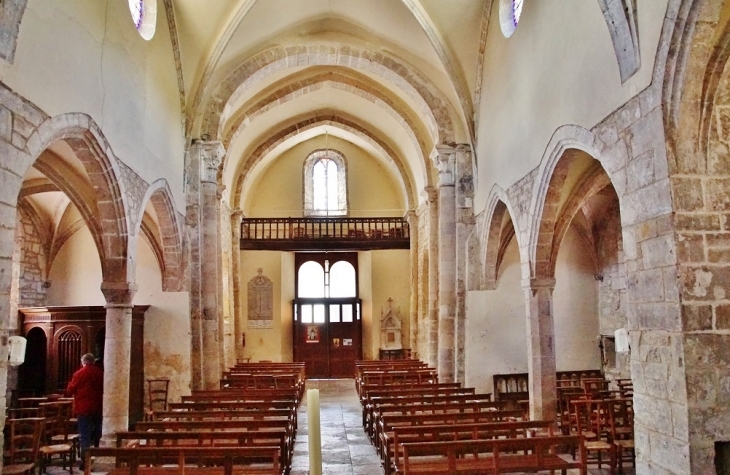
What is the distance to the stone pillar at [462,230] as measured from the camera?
14.9 m

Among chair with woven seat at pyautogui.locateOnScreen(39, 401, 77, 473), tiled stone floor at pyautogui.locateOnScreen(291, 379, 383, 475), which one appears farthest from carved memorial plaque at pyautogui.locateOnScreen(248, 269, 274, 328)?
chair with woven seat at pyautogui.locateOnScreen(39, 401, 77, 473)

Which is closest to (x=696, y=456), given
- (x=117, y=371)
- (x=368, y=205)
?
(x=117, y=371)

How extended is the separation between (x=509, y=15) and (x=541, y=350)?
6.57 metres

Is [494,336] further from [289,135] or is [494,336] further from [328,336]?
[289,135]

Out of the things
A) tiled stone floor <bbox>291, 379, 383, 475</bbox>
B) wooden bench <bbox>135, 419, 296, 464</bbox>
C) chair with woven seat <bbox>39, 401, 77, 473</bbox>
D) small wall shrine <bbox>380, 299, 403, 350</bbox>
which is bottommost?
tiled stone floor <bbox>291, 379, 383, 475</bbox>

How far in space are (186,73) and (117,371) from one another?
6882mm

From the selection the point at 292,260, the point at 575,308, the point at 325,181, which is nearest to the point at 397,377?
the point at 575,308

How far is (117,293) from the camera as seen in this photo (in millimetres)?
10430

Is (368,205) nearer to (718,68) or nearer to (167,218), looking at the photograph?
(167,218)

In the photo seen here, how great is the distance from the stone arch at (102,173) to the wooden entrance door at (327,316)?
13353 millimetres

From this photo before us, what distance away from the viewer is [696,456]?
5.71 metres

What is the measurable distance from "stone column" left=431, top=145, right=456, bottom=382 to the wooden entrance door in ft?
28.4

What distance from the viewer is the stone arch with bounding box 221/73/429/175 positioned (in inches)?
703

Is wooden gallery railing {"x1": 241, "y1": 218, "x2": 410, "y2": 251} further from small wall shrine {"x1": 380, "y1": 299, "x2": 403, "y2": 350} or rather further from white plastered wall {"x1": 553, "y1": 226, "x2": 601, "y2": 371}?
white plastered wall {"x1": 553, "y1": 226, "x2": 601, "y2": 371}
